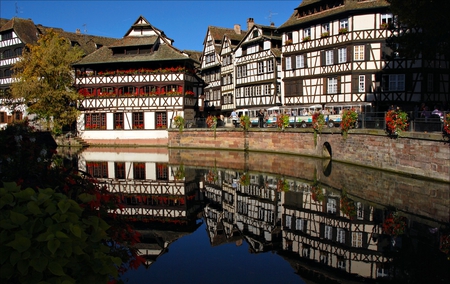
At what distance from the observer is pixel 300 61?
42938 millimetres

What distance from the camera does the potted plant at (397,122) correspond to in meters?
23.5

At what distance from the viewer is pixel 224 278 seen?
9.91 m

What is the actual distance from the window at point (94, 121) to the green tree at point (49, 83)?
1.60m

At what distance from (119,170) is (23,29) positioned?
127 ft

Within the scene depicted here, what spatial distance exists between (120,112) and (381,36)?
27.1 metres

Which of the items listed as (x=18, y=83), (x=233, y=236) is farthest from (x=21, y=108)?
(x=233, y=236)

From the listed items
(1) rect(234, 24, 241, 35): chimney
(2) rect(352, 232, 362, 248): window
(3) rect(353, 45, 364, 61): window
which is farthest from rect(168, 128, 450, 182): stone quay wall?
(1) rect(234, 24, 241, 35): chimney

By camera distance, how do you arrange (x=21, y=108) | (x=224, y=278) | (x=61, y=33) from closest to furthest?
(x=224, y=278) < (x=21, y=108) < (x=61, y=33)

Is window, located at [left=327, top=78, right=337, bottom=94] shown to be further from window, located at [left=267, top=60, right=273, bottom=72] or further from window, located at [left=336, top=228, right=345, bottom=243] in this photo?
window, located at [left=336, top=228, right=345, bottom=243]

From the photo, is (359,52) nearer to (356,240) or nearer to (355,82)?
(355,82)

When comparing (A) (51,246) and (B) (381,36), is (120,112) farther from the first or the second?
(A) (51,246)

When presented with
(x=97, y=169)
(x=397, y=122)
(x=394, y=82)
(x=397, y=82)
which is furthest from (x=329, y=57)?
(x=97, y=169)

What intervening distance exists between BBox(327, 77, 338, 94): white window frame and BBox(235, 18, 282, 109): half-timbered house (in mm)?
6683

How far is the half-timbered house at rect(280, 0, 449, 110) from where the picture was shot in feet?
120
